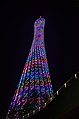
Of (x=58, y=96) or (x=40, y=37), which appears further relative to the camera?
(x=40, y=37)

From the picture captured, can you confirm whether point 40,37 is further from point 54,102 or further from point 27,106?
point 54,102

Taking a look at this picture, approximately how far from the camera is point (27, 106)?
2489 cm

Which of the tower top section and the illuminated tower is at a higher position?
Result: the tower top section

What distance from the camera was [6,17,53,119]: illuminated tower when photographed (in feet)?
81.1

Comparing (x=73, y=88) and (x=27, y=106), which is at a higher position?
(x=73, y=88)

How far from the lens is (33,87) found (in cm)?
2602

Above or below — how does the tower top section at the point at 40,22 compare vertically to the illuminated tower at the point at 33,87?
above

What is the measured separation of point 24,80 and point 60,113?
63.2ft

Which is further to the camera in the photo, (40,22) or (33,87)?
(40,22)

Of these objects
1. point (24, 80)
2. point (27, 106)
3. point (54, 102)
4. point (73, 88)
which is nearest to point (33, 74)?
point (24, 80)

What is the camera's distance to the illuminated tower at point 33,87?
81.1 feet

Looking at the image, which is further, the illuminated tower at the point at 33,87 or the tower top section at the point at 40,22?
the tower top section at the point at 40,22

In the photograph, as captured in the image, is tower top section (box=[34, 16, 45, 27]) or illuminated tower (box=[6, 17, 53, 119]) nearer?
illuminated tower (box=[6, 17, 53, 119])

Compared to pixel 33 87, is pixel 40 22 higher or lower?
higher
